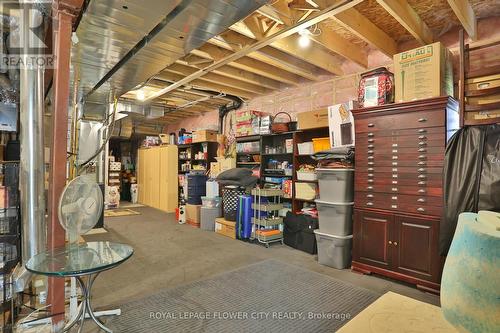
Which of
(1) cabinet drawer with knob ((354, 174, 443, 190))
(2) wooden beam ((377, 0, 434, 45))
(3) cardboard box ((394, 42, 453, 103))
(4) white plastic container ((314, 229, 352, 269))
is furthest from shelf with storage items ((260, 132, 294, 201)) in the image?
(2) wooden beam ((377, 0, 434, 45))

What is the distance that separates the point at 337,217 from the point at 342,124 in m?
1.18

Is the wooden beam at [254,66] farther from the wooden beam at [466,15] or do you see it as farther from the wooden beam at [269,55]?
the wooden beam at [466,15]

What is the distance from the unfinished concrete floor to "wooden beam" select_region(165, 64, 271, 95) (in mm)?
2634

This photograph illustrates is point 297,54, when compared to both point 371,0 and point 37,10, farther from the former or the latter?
point 37,10

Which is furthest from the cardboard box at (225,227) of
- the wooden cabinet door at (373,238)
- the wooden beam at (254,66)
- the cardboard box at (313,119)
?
the wooden beam at (254,66)

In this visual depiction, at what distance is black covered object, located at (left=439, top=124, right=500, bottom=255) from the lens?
225cm

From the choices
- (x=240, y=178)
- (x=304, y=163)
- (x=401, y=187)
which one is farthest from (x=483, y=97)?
(x=240, y=178)

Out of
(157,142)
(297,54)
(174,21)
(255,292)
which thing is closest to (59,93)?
(174,21)

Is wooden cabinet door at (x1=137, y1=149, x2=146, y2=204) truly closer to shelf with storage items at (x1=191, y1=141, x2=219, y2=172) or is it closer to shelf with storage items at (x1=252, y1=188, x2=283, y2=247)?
shelf with storage items at (x1=191, y1=141, x2=219, y2=172)

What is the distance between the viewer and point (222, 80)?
4691 millimetres

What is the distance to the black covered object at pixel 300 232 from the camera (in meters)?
3.80

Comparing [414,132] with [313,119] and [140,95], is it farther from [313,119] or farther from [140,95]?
[140,95]

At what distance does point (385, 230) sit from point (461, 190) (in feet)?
2.66

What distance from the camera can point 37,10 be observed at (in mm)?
1866
